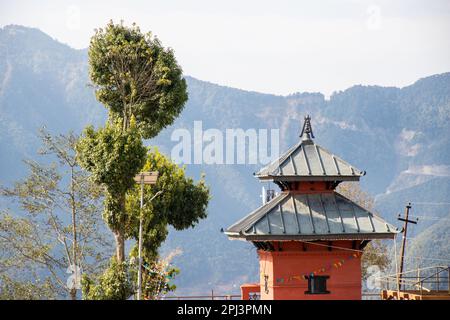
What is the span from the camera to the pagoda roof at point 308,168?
3366 cm

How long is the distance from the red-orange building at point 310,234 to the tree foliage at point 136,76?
1085 cm

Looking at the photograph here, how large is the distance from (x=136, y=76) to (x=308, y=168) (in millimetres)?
12027

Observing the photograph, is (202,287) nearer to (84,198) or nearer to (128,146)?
(84,198)

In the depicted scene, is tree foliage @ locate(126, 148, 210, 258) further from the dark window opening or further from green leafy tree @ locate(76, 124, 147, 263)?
the dark window opening

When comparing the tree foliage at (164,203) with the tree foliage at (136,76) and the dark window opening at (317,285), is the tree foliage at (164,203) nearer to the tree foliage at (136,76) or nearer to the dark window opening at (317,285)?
the tree foliage at (136,76)

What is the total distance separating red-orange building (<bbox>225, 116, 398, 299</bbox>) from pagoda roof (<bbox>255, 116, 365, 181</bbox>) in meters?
0.04

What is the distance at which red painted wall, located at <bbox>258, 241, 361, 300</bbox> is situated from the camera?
32.6 meters

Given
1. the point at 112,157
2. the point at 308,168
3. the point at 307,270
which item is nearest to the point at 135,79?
the point at 112,157

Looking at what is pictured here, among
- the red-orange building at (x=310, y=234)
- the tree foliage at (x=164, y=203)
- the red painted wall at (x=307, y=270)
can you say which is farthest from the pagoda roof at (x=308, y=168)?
the tree foliage at (x=164, y=203)

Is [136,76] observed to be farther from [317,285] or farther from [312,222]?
[317,285]

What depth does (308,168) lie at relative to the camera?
3406 cm
